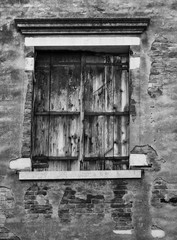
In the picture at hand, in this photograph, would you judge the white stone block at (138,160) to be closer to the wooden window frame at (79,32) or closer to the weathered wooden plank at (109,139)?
the weathered wooden plank at (109,139)

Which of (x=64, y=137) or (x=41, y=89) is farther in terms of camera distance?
(x=41, y=89)

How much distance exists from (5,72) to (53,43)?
83 centimetres

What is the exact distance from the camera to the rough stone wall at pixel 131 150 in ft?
31.2

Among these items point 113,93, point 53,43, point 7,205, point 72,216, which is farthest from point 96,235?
point 53,43

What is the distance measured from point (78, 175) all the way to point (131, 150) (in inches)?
33.1

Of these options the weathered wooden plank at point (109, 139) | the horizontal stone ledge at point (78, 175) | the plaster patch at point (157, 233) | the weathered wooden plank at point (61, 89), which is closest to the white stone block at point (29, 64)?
the weathered wooden plank at point (61, 89)

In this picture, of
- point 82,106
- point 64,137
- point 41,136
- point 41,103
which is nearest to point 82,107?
point 82,106

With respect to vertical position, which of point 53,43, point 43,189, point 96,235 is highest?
point 53,43

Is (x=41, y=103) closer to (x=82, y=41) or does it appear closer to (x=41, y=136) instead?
(x=41, y=136)

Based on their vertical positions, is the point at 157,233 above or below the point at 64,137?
below

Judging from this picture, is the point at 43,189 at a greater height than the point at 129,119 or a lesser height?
lesser

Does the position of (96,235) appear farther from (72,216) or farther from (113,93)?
(113,93)

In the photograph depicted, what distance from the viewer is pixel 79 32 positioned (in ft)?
33.4

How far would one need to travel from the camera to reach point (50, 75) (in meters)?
10.3
